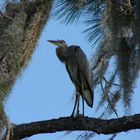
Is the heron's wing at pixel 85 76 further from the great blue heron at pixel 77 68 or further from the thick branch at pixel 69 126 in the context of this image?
the thick branch at pixel 69 126

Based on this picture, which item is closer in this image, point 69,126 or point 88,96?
point 69,126

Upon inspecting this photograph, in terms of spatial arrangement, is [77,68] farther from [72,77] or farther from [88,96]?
[88,96]

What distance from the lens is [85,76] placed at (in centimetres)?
385

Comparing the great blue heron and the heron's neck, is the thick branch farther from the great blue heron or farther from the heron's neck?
the heron's neck

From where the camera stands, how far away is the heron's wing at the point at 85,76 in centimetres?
376

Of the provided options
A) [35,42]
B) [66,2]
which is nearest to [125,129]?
[35,42]

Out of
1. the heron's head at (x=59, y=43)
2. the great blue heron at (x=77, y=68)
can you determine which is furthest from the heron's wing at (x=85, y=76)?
the heron's head at (x=59, y=43)

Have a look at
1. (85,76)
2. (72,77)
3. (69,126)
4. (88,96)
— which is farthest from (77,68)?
(69,126)

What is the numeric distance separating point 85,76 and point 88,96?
149 millimetres

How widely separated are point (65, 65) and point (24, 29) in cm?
104

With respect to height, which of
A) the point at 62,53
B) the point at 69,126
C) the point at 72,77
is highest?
the point at 62,53

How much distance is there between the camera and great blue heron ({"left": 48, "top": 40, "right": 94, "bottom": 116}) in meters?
3.81

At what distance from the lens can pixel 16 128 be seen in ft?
10.8

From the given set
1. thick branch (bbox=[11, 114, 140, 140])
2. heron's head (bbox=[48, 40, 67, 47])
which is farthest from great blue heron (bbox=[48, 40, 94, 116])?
thick branch (bbox=[11, 114, 140, 140])
